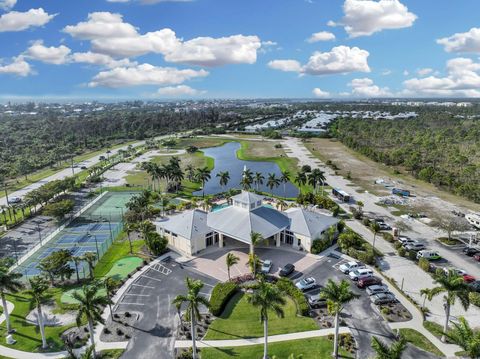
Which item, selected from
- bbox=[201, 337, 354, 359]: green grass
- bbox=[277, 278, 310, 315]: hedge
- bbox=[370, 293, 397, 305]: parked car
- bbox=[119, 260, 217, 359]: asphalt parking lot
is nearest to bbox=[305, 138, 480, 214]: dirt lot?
bbox=[370, 293, 397, 305]: parked car

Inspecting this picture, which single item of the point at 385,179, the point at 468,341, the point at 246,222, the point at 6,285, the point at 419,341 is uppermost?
the point at 246,222

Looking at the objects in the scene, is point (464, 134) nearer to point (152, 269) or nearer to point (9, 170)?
point (152, 269)

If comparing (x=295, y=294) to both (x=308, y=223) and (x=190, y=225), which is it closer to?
(x=308, y=223)

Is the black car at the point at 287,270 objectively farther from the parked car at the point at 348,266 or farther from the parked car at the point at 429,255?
the parked car at the point at 429,255

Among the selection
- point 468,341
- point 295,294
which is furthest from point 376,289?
point 468,341

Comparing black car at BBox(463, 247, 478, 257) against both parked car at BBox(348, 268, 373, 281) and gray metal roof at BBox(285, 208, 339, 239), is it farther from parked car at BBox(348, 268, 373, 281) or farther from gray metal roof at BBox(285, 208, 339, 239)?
gray metal roof at BBox(285, 208, 339, 239)

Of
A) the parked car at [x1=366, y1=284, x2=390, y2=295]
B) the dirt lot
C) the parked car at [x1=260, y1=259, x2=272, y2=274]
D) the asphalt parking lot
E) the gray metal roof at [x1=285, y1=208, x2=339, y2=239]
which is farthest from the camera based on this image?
the dirt lot
